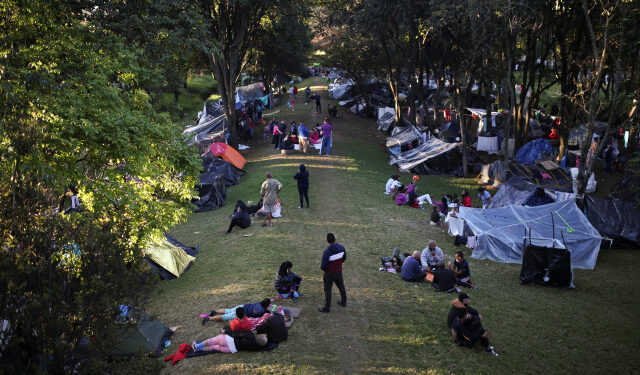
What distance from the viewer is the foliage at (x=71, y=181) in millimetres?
5477

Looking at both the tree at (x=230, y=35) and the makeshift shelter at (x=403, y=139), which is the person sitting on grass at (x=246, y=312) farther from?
the makeshift shelter at (x=403, y=139)

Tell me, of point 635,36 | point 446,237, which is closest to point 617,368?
point 446,237

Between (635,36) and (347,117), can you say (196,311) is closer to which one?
(635,36)

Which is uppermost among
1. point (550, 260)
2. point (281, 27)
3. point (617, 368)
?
point (281, 27)

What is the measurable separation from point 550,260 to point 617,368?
4.16m

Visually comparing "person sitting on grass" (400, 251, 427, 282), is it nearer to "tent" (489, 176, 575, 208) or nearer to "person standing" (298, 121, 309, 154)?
"tent" (489, 176, 575, 208)

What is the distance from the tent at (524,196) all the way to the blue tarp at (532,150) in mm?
8752

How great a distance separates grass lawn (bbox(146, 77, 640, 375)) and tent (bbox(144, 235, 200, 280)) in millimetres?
463

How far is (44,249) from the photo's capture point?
19.1ft

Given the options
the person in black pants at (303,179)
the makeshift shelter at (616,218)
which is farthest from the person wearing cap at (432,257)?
the makeshift shelter at (616,218)

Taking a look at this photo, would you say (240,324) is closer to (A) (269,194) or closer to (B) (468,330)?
(B) (468,330)

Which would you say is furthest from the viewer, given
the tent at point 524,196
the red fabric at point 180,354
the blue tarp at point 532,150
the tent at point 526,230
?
the blue tarp at point 532,150

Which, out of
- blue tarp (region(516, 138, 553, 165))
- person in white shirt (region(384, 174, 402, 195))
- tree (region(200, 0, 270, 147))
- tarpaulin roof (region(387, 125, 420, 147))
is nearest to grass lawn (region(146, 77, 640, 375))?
person in white shirt (region(384, 174, 402, 195))

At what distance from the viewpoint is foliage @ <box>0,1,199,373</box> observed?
5.48 meters
